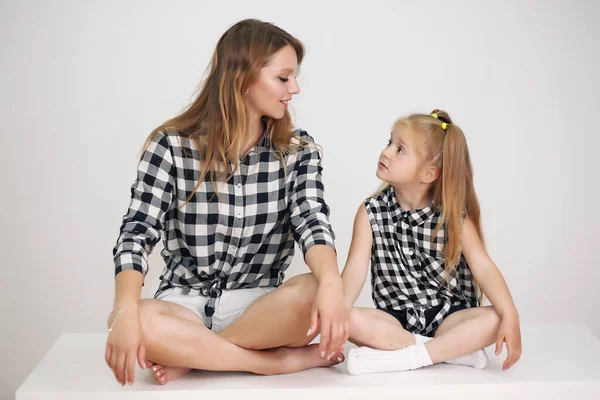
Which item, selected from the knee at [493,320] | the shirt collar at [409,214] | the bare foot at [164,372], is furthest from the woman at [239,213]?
the knee at [493,320]

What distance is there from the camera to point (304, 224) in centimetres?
183

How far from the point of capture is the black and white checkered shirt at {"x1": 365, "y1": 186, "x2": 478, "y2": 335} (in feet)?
6.59

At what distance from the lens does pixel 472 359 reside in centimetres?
189

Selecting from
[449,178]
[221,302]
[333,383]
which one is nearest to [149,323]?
[221,302]

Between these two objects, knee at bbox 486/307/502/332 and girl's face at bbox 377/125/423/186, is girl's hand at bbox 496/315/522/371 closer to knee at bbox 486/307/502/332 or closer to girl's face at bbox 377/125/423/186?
knee at bbox 486/307/502/332

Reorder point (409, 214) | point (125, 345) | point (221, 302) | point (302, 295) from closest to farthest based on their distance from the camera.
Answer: point (125, 345)
point (302, 295)
point (221, 302)
point (409, 214)

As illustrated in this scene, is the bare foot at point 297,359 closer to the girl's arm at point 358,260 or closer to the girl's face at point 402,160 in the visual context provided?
the girl's arm at point 358,260

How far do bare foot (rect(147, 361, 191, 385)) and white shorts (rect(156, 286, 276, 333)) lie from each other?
0.18 meters

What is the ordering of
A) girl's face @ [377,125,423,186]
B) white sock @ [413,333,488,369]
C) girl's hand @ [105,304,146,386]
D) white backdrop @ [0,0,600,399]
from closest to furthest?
girl's hand @ [105,304,146,386] < white sock @ [413,333,488,369] < girl's face @ [377,125,423,186] < white backdrop @ [0,0,600,399]

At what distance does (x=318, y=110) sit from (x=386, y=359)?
125cm

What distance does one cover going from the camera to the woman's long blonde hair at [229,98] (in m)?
1.87

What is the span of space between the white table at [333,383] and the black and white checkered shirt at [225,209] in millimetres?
251

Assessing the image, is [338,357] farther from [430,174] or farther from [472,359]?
[430,174]

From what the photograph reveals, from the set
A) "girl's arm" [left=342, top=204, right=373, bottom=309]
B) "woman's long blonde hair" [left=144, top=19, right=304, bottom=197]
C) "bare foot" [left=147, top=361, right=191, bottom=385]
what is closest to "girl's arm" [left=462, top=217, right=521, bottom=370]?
"girl's arm" [left=342, top=204, right=373, bottom=309]
